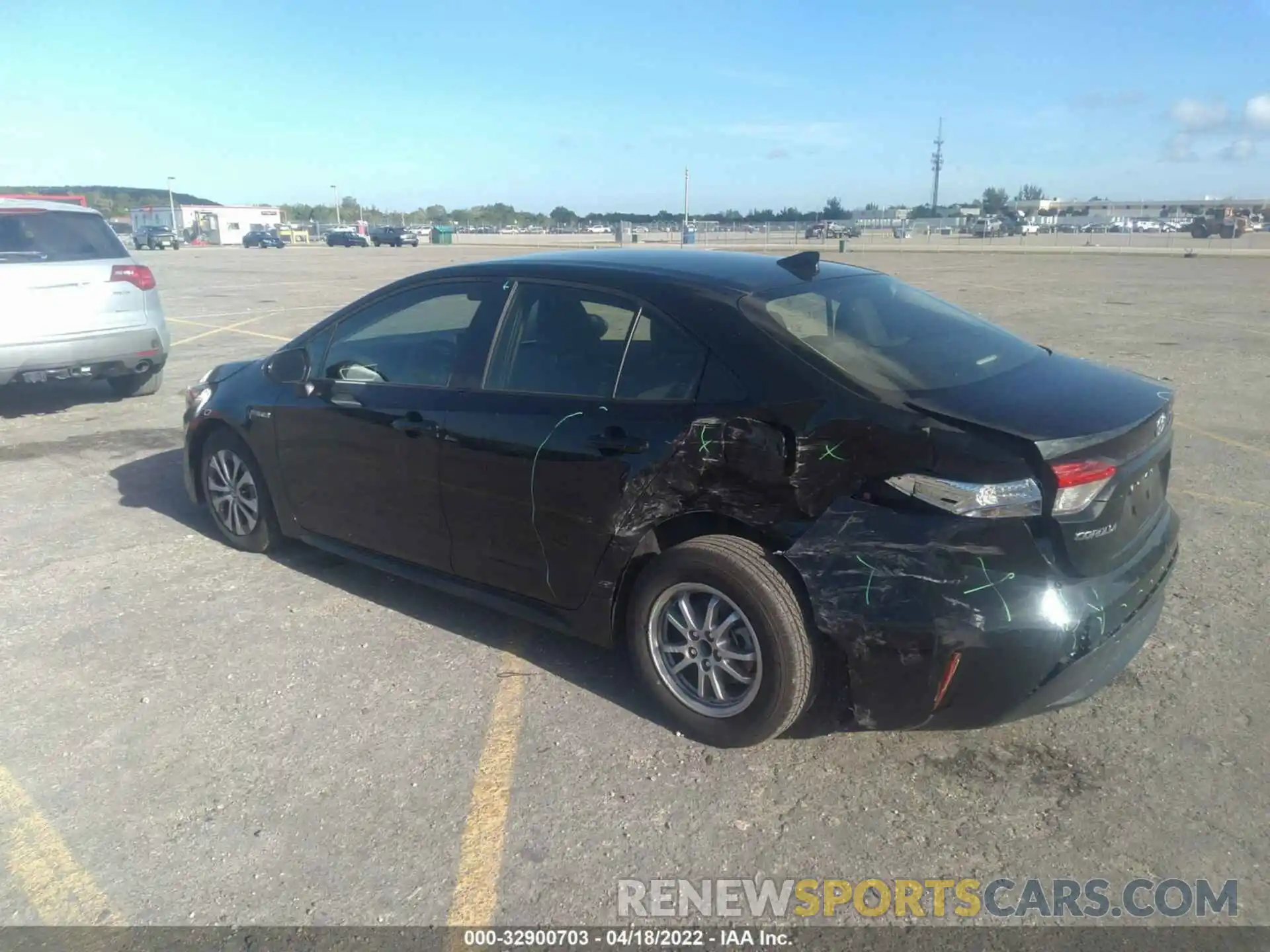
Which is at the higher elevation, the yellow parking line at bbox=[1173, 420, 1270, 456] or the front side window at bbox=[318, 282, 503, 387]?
the front side window at bbox=[318, 282, 503, 387]

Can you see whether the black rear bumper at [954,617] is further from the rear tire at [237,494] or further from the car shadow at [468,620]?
the rear tire at [237,494]

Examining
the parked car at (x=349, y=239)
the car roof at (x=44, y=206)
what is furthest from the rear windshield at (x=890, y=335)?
the parked car at (x=349, y=239)

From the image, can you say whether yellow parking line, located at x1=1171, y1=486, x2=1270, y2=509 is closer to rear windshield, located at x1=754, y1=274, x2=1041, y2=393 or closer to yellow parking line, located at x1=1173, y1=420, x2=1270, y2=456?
yellow parking line, located at x1=1173, y1=420, x2=1270, y2=456

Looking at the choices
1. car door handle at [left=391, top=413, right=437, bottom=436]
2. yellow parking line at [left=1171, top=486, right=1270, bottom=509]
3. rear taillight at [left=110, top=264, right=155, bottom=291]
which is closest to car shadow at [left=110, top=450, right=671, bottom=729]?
car door handle at [left=391, top=413, right=437, bottom=436]

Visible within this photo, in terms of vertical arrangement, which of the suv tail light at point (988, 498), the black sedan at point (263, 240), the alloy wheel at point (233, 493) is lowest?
the black sedan at point (263, 240)

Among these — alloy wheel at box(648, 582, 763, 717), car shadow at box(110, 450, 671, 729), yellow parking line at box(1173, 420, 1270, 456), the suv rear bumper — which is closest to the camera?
alloy wheel at box(648, 582, 763, 717)

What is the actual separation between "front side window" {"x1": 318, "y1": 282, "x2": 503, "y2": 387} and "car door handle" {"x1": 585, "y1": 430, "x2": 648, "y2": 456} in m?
0.90

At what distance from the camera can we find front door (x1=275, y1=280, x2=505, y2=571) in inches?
165

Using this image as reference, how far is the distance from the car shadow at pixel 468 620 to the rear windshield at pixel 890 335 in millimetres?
1517

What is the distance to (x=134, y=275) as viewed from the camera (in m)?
8.62

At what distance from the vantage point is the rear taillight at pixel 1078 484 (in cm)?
287

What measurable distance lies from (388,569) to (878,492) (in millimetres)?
2459

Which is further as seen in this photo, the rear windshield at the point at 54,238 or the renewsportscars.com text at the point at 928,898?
the rear windshield at the point at 54,238

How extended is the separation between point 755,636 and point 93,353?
7362 millimetres
